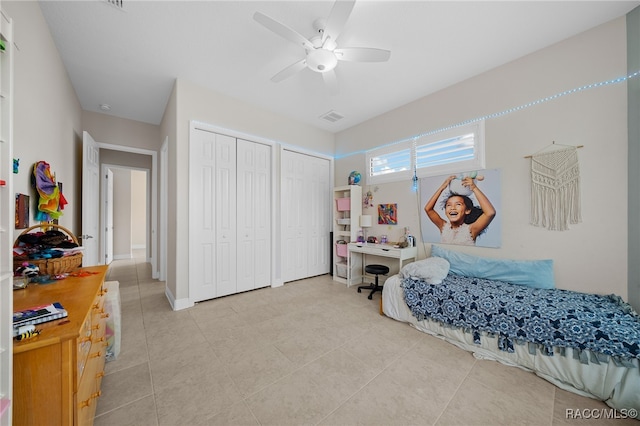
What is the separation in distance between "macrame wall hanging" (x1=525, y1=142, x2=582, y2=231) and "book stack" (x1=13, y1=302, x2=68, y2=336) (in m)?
3.78

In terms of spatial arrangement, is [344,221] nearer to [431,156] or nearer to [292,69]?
[431,156]

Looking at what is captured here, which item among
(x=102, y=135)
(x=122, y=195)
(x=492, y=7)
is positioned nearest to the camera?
(x=492, y=7)

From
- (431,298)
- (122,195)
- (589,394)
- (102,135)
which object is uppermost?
(102,135)

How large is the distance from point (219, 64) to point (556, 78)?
12.0ft

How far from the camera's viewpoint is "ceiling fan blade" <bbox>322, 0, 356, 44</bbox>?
1.64m

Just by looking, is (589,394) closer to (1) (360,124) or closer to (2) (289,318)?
(2) (289,318)

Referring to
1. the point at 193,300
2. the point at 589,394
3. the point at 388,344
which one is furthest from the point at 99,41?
the point at 589,394

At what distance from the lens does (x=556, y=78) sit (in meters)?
2.44

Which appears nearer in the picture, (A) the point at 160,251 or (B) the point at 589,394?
(B) the point at 589,394

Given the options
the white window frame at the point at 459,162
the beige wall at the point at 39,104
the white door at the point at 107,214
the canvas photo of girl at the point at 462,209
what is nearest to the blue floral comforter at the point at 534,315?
the canvas photo of girl at the point at 462,209

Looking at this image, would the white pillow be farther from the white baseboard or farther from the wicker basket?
the wicker basket

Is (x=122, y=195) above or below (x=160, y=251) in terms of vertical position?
above

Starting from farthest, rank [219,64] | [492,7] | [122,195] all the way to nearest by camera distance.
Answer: [122,195] < [219,64] < [492,7]

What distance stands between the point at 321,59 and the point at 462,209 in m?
2.45
